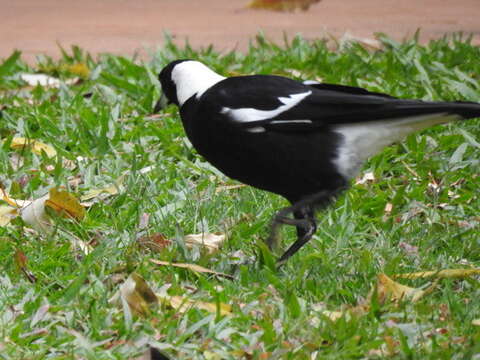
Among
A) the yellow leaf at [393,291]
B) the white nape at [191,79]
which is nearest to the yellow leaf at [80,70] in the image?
the white nape at [191,79]

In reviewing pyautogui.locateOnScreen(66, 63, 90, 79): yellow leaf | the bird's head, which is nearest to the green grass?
pyautogui.locateOnScreen(66, 63, 90, 79): yellow leaf

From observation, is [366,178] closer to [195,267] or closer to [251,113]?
[251,113]

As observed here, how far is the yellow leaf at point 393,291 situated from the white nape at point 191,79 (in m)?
1.02

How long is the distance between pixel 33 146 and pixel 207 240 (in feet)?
4.51

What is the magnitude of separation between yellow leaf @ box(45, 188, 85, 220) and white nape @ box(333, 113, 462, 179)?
107 centimetres

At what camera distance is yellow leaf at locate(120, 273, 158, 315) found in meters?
3.29

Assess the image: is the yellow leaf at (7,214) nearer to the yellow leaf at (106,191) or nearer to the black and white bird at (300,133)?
the yellow leaf at (106,191)

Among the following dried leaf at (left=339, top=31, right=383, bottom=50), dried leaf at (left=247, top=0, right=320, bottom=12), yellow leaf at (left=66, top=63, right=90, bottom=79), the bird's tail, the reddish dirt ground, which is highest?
the bird's tail

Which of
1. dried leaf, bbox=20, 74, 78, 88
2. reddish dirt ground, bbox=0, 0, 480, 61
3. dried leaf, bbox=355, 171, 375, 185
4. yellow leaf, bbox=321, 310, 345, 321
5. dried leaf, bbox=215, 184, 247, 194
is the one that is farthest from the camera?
reddish dirt ground, bbox=0, 0, 480, 61

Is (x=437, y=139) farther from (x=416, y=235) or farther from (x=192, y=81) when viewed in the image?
(x=192, y=81)

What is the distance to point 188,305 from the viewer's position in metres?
3.34

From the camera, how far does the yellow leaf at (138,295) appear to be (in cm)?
329

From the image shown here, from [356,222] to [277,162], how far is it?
0.66 metres

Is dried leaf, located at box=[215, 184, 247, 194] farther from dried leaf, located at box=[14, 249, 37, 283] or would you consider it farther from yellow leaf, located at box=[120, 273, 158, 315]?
yellow leaf, located at box=[120, 273, 158, 315]
